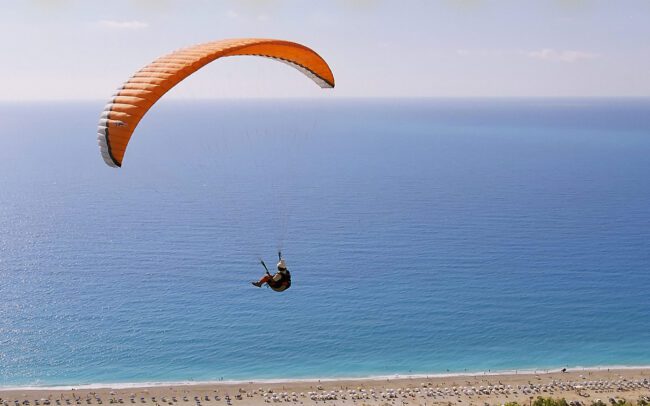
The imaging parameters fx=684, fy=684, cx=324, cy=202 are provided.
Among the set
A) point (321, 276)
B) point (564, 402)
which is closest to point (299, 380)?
point (564, 402)

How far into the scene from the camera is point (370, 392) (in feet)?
121

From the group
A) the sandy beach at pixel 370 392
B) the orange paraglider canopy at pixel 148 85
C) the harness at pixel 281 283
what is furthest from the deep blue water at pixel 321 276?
the orange paraglider canopy at pixel 148 85

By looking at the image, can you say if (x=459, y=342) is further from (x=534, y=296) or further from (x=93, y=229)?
(x=93, y=229)

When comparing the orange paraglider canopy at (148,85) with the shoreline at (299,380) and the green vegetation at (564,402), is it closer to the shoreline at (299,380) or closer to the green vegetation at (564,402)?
the green vegetation at (564,402)

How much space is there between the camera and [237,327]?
48.6 metres

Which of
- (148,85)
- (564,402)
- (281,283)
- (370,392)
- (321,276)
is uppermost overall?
(148,85)

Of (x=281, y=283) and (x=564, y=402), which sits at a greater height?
(x=281, y=283)

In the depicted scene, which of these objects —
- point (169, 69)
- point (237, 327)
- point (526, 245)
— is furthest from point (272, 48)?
point (526, 245)

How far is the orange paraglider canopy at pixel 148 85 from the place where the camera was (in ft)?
56.2

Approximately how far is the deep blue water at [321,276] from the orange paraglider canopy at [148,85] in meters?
27.3

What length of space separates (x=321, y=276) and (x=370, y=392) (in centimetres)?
2302

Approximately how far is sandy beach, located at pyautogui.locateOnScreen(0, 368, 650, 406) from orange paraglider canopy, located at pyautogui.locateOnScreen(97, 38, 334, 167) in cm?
2167

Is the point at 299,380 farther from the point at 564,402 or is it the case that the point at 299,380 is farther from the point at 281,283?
the point at 281,283

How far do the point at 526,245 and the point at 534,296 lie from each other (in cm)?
1523
